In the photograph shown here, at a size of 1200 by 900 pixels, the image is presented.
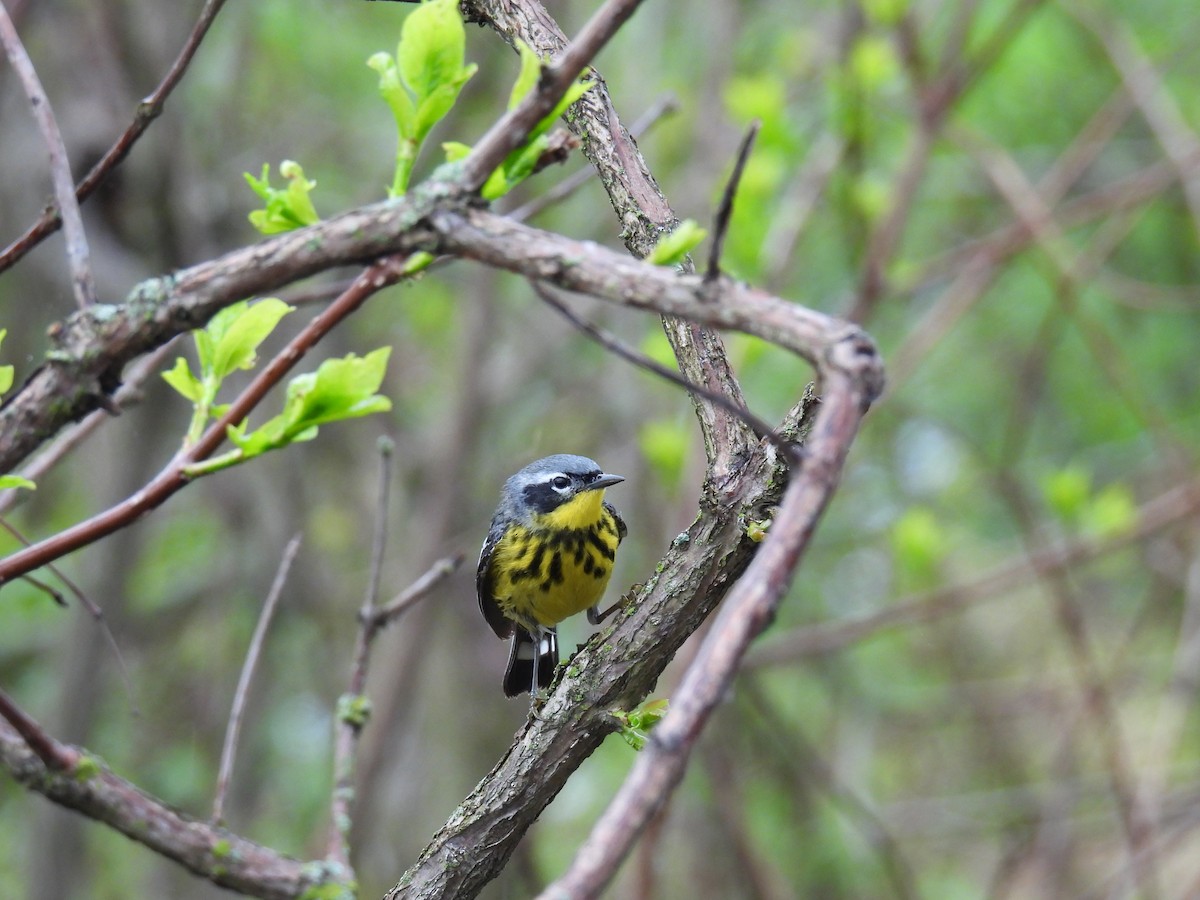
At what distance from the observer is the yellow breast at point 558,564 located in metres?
4.27

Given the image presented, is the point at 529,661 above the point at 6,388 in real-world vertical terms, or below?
above

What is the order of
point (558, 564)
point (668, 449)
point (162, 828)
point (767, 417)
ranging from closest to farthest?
point (162, 828)
point (558, 564)
point (668, 449)
point (767, 417)

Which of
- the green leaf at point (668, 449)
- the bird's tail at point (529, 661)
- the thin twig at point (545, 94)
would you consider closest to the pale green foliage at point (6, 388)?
the thin twig at point (545, 94)

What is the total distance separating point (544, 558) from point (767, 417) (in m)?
3.54

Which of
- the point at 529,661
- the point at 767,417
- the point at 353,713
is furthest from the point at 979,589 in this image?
the point at 353,713

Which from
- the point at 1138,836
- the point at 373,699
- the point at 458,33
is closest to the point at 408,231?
the point at 458,33

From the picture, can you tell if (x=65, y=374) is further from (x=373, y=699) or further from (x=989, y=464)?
(x=989, y=464)

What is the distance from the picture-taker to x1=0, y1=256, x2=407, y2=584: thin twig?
1.54 m

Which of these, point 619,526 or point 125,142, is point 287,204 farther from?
point 619,526

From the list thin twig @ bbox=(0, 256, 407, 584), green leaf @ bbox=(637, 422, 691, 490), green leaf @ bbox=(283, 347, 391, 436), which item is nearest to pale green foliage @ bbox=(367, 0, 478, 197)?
thin twig @ bbox=(0, 256, 407, 584)

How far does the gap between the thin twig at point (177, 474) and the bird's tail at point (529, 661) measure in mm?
2879

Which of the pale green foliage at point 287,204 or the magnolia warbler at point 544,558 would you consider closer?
the pale green foliage at point 287,204

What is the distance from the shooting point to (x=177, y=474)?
161cm

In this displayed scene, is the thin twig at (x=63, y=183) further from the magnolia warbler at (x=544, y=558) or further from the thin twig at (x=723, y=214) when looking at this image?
the magnolia warbler at (x=544, y=558)
